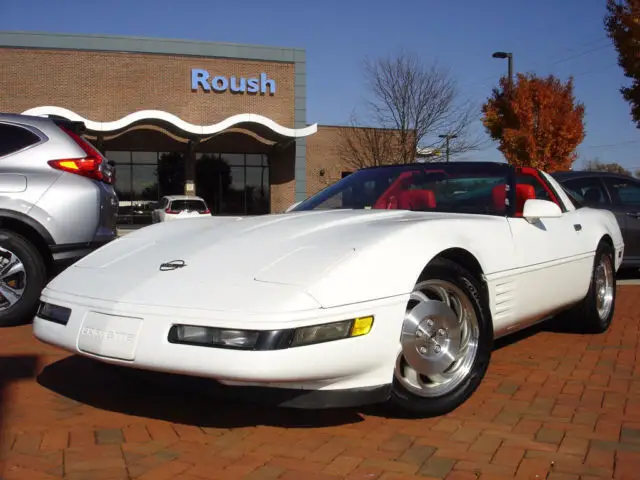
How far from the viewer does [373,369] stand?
9.36 feet

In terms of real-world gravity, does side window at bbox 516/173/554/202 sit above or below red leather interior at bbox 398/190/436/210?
above

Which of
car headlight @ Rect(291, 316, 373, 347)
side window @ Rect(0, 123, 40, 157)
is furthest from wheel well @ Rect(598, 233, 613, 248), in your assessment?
side window @ Rect(0, 123, 40, 157)

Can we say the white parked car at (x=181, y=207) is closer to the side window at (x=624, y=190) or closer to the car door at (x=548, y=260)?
the side window at (x=624, y=190)

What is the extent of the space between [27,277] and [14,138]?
1147 mm

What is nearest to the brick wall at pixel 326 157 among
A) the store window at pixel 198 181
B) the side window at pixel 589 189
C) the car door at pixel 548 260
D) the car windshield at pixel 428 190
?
the store window at pixel 198 181

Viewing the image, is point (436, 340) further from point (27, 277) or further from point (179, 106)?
point (179, 106)

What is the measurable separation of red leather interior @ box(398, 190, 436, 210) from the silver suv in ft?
8.68

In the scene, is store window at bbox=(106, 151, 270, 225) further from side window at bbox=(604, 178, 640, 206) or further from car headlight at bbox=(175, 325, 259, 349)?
car headlight at bbox=(175, 325, 259, 349)

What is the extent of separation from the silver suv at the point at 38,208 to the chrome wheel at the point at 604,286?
4132 mm

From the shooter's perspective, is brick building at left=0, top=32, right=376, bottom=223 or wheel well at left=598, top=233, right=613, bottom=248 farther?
brick building at left=0, top=32, right=376, bottom=223

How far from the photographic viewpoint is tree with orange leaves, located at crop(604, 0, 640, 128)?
17.2m

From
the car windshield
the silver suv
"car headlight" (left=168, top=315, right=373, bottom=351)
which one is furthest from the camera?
the silver suv

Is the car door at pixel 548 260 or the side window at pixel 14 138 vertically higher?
the side window at pixel 14 138

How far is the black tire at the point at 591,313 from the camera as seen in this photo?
5.11 metres
